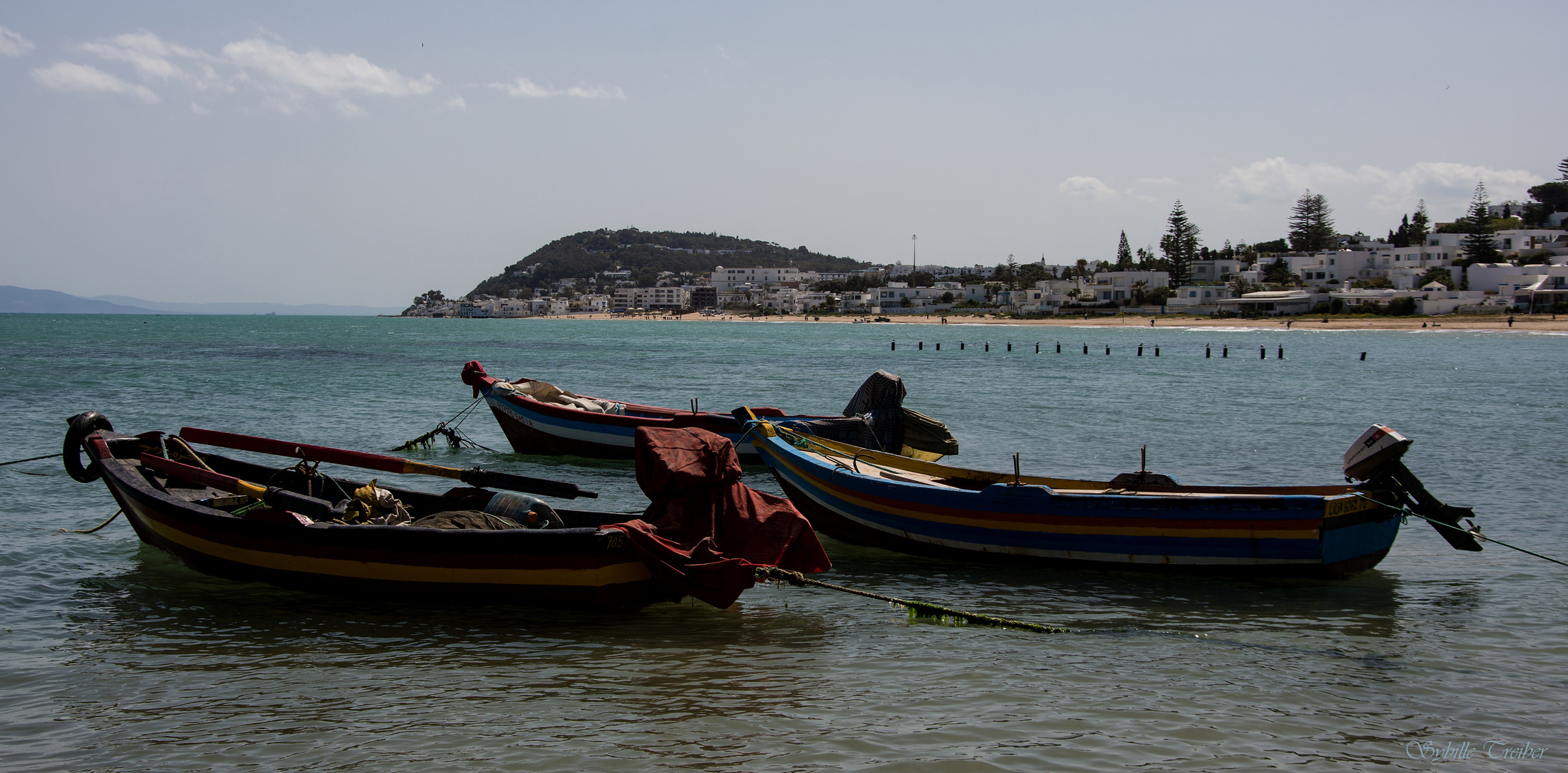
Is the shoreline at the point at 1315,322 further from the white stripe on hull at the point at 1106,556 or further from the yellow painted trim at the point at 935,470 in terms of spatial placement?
the white stripe on hull at the point at 1106,556

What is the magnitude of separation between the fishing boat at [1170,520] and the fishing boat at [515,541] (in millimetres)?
2563

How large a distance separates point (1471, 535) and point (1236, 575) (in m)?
2.04

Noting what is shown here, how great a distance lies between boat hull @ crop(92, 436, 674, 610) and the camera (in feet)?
26.5

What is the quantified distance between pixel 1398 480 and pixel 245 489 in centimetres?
1066

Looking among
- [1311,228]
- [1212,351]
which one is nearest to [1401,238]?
[1311,228]

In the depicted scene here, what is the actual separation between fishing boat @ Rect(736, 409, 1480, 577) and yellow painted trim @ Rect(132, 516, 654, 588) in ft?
11.6

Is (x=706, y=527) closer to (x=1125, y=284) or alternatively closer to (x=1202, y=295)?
(x=1202, y=295)

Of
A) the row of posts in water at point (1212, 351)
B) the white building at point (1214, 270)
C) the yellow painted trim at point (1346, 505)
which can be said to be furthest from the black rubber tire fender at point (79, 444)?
the white building at point (1214, 270)

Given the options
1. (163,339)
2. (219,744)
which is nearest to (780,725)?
(219,744)

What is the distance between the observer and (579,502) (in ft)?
46.9

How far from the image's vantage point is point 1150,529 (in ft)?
31.8

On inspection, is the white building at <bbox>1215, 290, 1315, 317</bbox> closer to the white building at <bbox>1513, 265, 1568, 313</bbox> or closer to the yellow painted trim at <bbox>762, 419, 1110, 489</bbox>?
the white building at <bbox>1513, 265, 1568, 313</bbox>

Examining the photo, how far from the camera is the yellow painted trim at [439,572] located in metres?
8.08

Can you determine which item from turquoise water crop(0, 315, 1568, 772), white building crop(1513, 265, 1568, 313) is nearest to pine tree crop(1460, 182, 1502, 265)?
white building crop(1513, 265, 1568, 313)
